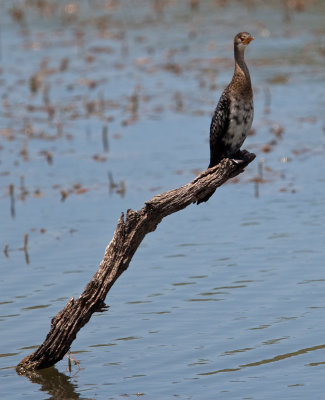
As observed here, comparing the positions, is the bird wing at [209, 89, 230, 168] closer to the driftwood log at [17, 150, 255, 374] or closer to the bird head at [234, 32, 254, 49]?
the bird head at [234, 32, 254, 49]

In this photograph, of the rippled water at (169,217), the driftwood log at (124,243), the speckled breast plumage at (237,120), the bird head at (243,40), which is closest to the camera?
the driftwood log at (124,243)

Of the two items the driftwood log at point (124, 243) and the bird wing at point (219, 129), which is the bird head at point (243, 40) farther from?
the driftwood log at point (124, 243)

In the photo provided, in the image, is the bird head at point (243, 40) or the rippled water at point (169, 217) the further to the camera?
the bird head at point (243, 40)

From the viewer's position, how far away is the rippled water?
830cm

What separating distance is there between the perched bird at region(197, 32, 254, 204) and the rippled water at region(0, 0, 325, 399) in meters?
1.47

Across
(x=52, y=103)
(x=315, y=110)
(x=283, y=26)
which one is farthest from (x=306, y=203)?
(x=283, y=26)

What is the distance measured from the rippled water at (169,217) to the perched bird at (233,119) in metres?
1.47

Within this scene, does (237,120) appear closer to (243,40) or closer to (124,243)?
(243,40)

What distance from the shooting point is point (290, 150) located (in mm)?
14930

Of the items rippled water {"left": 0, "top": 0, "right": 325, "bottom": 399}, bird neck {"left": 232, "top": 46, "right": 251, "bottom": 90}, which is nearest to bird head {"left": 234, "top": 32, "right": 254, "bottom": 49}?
bird neck {"left": 232, "top": 46, "right": 251, "bottom": 90}

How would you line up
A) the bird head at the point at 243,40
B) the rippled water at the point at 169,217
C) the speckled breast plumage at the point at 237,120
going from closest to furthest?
1. the rippled water at the point at 169,217
2. the speckled breast plumage at the point at 237,120
3. the bird head at the point at 243,40

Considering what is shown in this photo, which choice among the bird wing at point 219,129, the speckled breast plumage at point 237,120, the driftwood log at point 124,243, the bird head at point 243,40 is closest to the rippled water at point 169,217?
the driftwood log at point 124,243

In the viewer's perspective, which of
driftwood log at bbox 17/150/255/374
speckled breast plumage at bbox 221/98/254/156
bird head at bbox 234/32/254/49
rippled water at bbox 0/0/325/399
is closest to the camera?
driftwood log at bbox 17/150/255/374

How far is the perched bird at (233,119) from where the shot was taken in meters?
8.98
